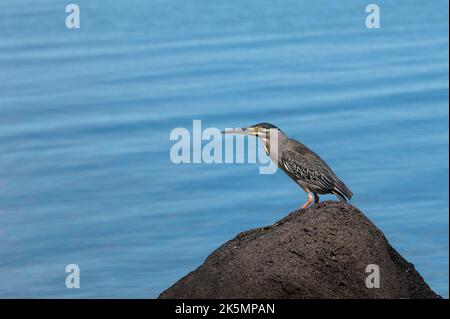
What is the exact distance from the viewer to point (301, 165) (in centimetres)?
1004

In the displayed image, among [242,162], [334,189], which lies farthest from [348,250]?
[242,162]

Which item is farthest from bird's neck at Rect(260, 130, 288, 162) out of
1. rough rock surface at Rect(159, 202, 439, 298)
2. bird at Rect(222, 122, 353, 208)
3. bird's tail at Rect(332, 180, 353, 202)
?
rough rock surface at Rect(159, 202, 439, 298)

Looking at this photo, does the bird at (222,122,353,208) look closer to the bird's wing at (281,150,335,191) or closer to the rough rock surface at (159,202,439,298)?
the bird's wing at (281,150,335,191)

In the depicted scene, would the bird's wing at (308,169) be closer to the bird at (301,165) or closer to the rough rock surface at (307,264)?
the bird at (301,165)

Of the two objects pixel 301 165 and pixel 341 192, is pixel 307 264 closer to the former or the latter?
pixel 341 192

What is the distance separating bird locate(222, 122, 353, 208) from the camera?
993cm

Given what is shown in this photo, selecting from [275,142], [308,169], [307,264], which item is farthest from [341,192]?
[307,264]

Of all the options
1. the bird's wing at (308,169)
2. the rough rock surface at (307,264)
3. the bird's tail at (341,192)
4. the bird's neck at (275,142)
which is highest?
the bird's neck at (275,142)

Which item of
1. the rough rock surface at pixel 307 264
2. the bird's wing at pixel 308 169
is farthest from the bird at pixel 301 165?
the rough rock surface at pixel 307 264

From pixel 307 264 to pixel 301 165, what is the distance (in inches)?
74.5

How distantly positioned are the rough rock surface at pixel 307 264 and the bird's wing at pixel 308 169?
1.24m

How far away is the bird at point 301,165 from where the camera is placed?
993 centimetres
